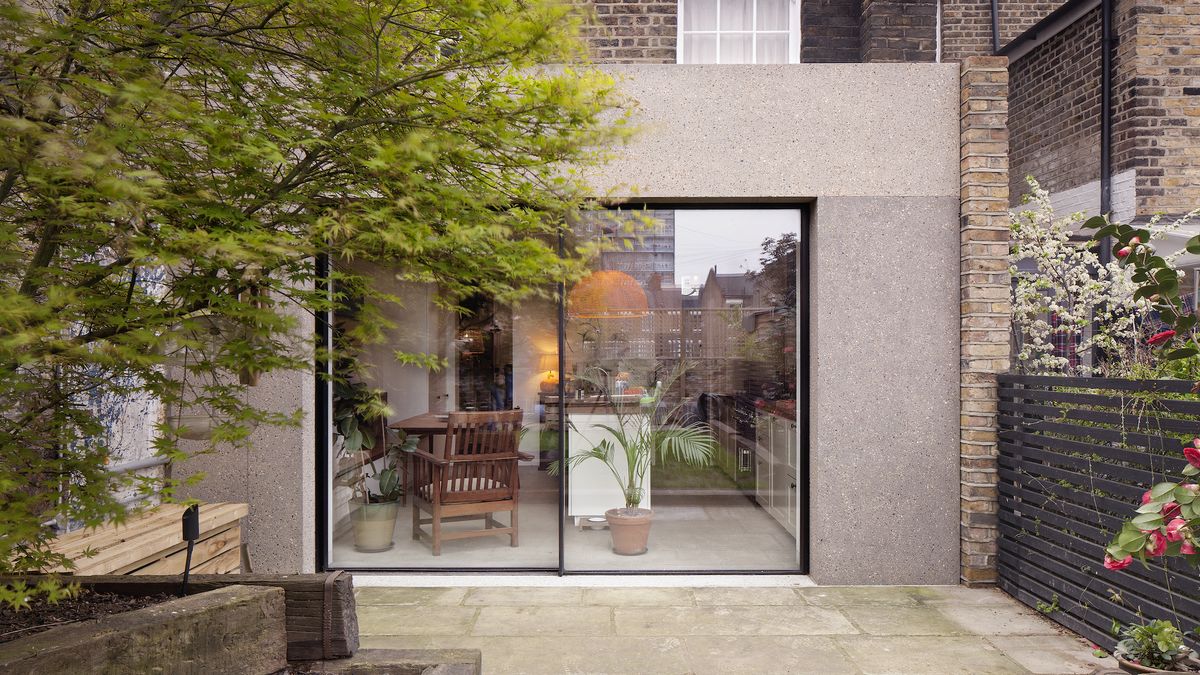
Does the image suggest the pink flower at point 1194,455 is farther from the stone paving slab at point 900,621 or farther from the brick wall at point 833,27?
the brick wall at point 833,27

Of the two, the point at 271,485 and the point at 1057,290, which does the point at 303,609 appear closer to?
the point at 271,485

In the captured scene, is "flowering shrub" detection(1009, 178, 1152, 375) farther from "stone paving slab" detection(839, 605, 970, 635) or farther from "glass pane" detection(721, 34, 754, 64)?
"glass pane" detection(721, 34, 754, 64)

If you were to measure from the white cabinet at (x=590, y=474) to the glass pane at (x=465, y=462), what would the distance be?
12 cm

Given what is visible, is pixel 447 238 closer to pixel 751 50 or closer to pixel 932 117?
pixel 932 117

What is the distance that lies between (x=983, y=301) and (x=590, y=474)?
2689mm

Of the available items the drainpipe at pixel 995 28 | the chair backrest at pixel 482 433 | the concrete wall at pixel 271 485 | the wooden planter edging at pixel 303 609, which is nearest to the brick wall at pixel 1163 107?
the drainpipe at pixel 995 28

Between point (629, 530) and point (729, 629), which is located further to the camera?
point (629, 530)

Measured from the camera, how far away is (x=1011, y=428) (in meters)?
4.09

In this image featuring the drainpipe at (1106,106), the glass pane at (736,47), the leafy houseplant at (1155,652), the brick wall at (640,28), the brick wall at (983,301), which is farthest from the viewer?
the drainpipe at (1106,106)

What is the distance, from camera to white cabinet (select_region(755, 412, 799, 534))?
4.66 m

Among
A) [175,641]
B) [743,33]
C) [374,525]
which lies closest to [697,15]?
[743,33]

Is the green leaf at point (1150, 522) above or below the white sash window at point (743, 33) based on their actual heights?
below

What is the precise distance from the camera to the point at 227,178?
1.65m

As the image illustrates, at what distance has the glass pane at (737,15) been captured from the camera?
18.7ft
